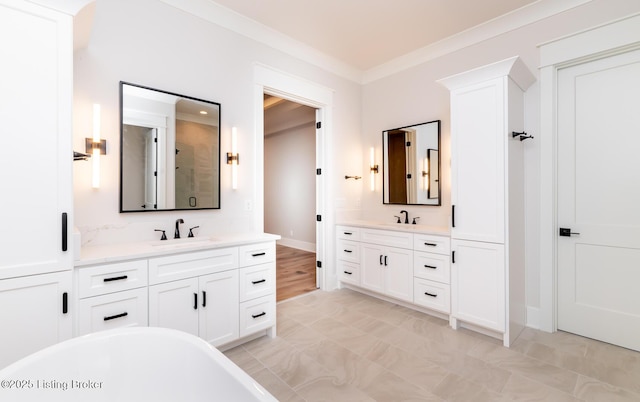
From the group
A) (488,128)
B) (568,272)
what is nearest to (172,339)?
(488,128)

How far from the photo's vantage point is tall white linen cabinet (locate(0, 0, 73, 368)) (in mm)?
1482

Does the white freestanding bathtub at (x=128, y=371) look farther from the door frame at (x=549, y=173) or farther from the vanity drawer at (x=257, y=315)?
the door frame at (x=549, y=173)

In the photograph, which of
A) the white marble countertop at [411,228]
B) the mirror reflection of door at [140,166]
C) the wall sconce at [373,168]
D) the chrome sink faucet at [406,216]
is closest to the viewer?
the mirror reflection of door at [140,166]

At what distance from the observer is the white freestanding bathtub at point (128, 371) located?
1.13 metres

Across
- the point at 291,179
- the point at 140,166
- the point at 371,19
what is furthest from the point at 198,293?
the point at 291,179

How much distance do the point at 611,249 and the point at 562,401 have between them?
4.87 ft

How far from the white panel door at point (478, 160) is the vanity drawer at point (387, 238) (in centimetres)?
53

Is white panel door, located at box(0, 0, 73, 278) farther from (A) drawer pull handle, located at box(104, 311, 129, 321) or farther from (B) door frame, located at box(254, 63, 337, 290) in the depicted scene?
(B) door frame, located at box(254, 63, 337, 290)

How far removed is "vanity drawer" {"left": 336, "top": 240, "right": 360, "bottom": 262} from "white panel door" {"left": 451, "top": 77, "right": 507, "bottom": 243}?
1.30 m

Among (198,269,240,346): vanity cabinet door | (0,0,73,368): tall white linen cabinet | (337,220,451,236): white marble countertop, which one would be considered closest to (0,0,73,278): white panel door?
(0,0,73,368): tall white linen cabinet

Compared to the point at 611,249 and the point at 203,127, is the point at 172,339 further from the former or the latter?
the point at 611,249

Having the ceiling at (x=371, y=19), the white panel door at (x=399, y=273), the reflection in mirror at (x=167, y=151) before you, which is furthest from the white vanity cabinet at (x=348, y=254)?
the ceiling at (x=371, y=19)

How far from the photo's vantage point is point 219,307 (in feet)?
7.66

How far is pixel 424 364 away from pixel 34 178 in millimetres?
2757
